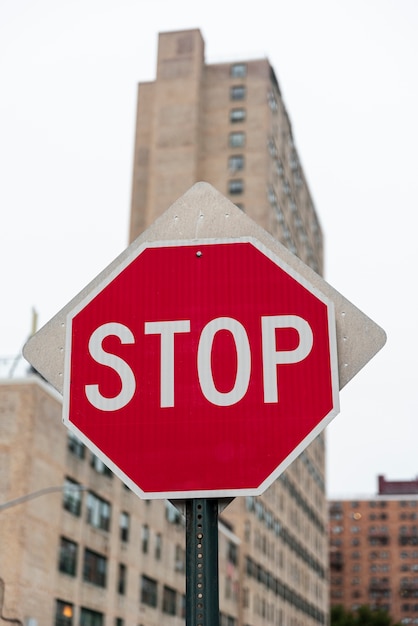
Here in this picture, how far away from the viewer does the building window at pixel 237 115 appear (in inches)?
3957

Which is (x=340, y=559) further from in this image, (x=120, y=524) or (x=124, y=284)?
(x=124, y=284)

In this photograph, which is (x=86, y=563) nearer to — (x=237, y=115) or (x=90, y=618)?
(x=90, y=618)

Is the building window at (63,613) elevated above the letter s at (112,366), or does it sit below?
above

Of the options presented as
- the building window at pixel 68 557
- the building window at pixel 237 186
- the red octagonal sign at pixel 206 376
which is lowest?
the red octagonal sign at pixel 206 376

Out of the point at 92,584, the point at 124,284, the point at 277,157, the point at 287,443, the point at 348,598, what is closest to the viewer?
the point at 287,443

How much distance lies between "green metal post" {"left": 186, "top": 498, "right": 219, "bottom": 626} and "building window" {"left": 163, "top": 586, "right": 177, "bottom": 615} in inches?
2263

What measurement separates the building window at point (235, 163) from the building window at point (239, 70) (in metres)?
8.68

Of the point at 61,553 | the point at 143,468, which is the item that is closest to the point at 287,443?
the point at 143,468

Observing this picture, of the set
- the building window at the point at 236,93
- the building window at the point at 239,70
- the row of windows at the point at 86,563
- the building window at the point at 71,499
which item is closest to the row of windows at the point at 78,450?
the building window at the point at 71,499

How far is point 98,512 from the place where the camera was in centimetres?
5019

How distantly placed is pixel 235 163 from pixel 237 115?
5.38m

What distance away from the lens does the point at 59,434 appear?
154ft

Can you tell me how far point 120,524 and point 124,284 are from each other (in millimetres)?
50480

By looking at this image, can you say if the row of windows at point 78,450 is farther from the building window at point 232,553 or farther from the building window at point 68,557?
the building window at point 232,553
